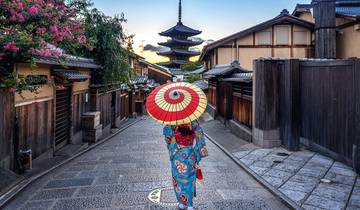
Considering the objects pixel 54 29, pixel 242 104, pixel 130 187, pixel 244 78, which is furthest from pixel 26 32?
pixel 242 104

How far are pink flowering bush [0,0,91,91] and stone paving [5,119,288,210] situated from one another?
247cm

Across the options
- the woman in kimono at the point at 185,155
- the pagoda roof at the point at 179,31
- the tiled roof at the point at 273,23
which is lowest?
the woman in kimono at the point at 185,155

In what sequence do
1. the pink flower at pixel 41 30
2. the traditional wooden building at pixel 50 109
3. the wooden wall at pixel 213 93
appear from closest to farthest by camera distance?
the pink flower at pixel 41 30, the traditional wooden building at pixel 50 109, the wooden wall at pixel 213 93

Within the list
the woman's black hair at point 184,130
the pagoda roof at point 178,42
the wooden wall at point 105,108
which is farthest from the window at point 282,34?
the pagoda roof at point 178,42

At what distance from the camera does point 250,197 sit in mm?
6512

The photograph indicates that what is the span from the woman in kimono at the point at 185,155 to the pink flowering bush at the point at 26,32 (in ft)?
10.2

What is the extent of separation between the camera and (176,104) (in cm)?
557

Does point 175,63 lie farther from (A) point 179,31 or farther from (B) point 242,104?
(B) point 242,104

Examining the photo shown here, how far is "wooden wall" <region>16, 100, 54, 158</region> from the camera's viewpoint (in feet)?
28.2

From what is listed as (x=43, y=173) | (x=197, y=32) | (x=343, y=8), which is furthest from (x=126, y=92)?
(x=197, y=32)

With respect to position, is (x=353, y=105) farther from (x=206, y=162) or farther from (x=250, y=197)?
(x=206, y=162)

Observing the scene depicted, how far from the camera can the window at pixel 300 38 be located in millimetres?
22875

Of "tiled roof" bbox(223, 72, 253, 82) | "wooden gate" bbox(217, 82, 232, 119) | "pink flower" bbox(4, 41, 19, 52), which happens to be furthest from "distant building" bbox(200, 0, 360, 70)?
"pink flower" bbox(4, 41, 19, 52)

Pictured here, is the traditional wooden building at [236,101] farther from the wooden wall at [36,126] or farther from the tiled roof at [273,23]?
the wooden wall at [36,126]
